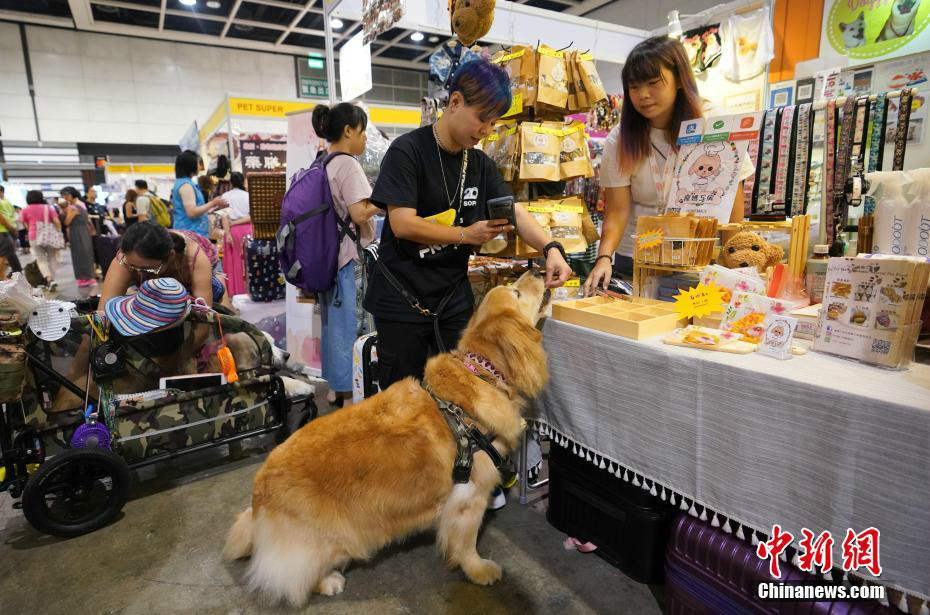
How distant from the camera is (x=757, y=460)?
125 cm

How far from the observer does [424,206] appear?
6.29 feet

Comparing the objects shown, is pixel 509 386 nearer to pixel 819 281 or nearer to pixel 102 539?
pixel 819 281

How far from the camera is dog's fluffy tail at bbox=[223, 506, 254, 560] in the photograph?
6.49 ft

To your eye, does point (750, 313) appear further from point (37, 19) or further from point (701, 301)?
point (37, 19)

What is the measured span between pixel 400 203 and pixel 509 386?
2.60ft

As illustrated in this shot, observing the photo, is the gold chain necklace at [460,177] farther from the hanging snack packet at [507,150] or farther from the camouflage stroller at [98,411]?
the camouflage stroller at [98,411]

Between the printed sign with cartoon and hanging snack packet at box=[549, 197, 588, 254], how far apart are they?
69 centimetres

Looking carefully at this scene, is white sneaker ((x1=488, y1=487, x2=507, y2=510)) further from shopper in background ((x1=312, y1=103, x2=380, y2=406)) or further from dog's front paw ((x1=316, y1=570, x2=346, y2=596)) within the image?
shopper in background ((x1=312, y1=103, x2=380, y2=406))

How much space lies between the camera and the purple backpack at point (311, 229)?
3012mm

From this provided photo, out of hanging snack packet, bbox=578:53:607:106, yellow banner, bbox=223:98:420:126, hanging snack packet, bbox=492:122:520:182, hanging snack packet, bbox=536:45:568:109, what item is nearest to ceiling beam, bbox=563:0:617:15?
yellow banner, bbox=223:98:420:126

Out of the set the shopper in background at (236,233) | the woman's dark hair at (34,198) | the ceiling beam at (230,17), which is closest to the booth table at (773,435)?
the shopper in background at (236,233)

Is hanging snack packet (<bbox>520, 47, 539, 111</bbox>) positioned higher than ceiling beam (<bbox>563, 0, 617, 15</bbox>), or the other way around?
ceiling beam (<bbox>563, 0, 617, 15</bbox>)

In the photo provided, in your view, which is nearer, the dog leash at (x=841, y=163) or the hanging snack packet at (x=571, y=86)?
the dog leash at (x=841, y=163)

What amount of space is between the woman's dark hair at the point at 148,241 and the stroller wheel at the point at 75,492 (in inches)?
40.8
